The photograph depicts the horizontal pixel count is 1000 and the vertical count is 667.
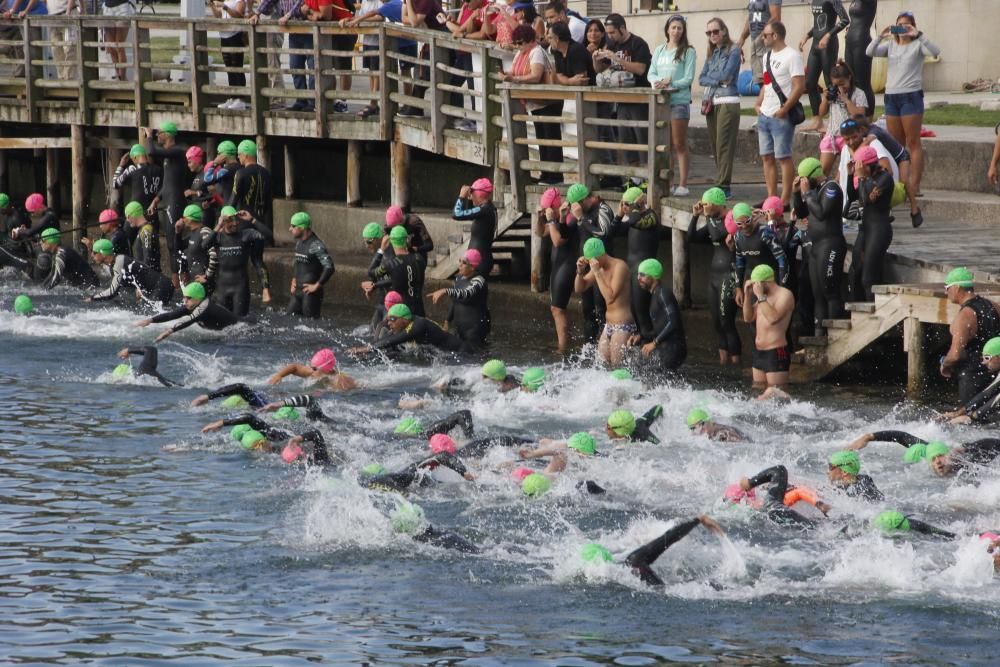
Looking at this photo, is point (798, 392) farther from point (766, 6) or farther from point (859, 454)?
point (766, 6)

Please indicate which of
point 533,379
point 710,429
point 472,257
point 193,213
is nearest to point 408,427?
point 533,379

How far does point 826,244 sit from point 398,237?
217 inches

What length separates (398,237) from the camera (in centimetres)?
1938

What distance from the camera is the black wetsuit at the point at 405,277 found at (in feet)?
63.2

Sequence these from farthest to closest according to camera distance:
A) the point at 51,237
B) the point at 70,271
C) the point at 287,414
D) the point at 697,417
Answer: the point at 51,237 → the point at 70,271 → the point at 287,414 → the point at 697,417

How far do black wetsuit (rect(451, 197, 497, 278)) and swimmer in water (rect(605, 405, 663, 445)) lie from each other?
5585 millimetres

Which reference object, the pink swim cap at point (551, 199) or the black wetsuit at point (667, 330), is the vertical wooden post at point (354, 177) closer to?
the pink swim cap at point (551, 199)

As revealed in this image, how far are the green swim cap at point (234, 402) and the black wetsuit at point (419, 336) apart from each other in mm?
2221

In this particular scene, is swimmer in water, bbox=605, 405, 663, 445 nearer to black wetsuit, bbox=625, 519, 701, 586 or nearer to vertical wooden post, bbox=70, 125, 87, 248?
black wetsuit, bbox=625, 519, 701, 586

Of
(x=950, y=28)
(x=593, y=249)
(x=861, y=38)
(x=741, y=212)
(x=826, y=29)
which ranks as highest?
(x=950, y=28)

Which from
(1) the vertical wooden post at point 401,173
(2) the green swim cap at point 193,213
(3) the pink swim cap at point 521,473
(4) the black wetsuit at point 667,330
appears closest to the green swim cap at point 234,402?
(3) the pink swim cap at point 521,473

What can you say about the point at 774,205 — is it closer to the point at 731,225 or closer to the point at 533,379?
the point at 731,225

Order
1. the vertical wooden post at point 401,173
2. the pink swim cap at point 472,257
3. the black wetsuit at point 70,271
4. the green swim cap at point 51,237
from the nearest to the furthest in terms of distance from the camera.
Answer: the pink swim cap at point 472,257
the vertical wooden post at point 401,173
the black wetsuit at point 70,271
the green swim cap at point 51,237

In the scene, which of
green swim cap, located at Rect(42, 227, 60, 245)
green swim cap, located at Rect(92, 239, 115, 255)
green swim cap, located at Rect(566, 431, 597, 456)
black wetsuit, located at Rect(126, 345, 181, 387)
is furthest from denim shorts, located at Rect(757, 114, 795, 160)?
green swim cap, located at Rect(42, 227, 60, 245)
